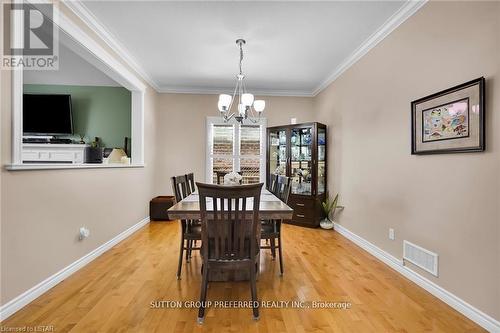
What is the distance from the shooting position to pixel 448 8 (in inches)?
82.1

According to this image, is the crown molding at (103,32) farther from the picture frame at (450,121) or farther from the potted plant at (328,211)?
the potted plant at (328,211)

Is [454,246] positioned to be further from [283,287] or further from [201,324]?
[201,324]

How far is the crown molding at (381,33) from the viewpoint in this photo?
2.44 metres

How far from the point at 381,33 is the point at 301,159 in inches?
93.0

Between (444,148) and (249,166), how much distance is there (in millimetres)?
3748

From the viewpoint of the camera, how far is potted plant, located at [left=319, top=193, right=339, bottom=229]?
4344mm

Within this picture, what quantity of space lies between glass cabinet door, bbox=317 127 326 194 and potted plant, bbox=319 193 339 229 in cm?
26

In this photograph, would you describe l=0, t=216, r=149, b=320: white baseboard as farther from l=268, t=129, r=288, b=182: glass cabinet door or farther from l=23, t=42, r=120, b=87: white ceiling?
l=268, t=129, r=288, b=182: glass cabinet door

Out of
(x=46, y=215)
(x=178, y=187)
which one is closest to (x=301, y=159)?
(x=178, y=187)

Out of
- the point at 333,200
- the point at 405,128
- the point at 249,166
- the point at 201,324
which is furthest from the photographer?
the point at 249,166

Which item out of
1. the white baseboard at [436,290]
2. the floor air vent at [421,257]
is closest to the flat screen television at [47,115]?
the white baseboard at [436,290]

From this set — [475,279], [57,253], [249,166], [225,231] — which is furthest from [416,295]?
[249,166]

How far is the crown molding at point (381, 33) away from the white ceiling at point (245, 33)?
0.5 inches

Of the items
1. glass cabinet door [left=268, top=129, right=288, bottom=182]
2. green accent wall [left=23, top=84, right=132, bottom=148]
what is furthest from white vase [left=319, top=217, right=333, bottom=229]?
green accent wall [left=23, top=84, right=132, bottom=148]
